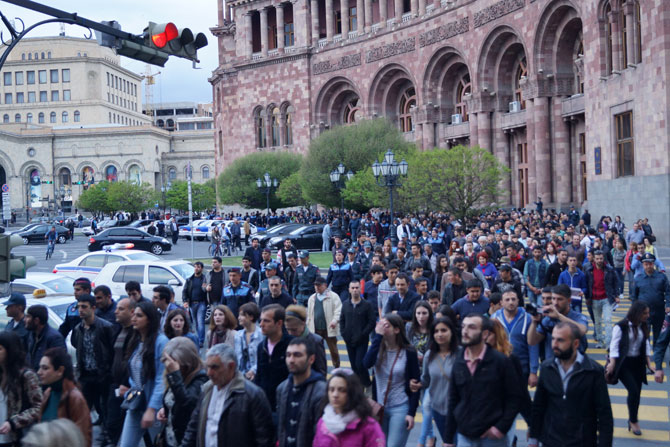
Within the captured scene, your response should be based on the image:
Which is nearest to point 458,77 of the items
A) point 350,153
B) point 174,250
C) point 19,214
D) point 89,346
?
point 350,153

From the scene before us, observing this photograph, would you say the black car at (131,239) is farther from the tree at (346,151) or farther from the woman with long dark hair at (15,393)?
the woman with long dark hair at (15,393)

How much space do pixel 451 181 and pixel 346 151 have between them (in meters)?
11.3

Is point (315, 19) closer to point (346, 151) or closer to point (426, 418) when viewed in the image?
point (346, 151)

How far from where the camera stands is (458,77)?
4341cm

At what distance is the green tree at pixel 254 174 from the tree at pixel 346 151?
26.4 ft

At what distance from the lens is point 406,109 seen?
48.2 metres

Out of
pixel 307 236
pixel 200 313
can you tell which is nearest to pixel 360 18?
pixel 307 236

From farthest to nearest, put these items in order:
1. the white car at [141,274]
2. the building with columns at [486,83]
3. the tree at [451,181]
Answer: the tree at [451,181], the building with columns at [486,83], the white car at [141,274]

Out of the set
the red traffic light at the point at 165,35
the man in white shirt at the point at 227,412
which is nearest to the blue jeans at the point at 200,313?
the red traffic light at the point at 165,35

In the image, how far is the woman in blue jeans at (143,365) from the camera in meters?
→ 6.73

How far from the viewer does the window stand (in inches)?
1087

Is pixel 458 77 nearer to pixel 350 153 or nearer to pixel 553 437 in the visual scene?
pixel 350 153

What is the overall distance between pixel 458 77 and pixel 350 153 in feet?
28.8

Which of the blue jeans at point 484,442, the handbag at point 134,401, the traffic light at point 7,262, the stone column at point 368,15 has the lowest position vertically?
the blue jeans at point 484,442
